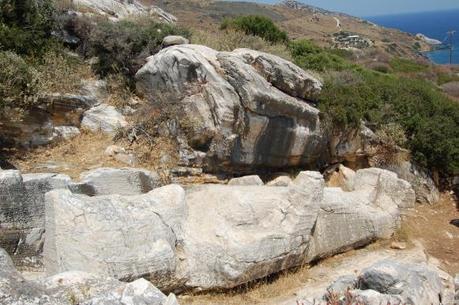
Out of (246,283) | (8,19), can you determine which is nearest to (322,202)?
(246,283)

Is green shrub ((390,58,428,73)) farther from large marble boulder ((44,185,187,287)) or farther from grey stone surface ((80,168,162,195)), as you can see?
large marble boulder ((44,185,187,287))

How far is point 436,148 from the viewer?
14.4 m

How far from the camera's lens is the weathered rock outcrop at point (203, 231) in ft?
22.2

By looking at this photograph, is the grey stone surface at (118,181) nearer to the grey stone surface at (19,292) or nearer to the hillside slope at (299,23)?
the grey stone surface at (19,292)

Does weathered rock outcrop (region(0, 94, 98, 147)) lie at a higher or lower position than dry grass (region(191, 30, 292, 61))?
lower

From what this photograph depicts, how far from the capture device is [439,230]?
1241cm

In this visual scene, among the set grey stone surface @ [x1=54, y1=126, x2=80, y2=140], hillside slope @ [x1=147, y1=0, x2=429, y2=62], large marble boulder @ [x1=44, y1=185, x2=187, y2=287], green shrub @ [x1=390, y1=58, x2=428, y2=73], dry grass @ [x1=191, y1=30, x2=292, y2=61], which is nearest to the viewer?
large marble boulder @ [x1=44, y1=185, x2=187, y2=287]

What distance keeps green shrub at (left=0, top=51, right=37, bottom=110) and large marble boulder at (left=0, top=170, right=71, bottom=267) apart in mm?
2862

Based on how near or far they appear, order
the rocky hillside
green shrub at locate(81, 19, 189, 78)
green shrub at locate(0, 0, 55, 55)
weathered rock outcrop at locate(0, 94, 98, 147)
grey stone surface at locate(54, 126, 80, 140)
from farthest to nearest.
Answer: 1. green shrub at locate(81, 19, 189, 78)
2. green shrub at locate(0, 0, 55, 55)
3. grey stone surface at locate(54, 126, 80, 140)
4. weathered rock outcrop at locate(0, 94, 98, 147)
5. the rocky hillside

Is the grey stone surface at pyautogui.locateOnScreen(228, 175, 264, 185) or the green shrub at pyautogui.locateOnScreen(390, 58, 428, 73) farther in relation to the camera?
the green shrub at pyautogui.locateOnScreen(390, 58, 428, 73)

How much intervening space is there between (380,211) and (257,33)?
1120 centimetres

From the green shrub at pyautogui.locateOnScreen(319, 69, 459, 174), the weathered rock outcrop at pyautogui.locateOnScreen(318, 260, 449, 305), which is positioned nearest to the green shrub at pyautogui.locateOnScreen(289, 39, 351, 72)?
the green shrub at pyautogui.locateOnScreen(319, 69, 459, 174)

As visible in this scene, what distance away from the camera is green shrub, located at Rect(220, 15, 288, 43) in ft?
65.1

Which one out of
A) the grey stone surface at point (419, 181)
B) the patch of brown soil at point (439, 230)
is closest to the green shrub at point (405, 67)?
the grey stone surface at point (419, 181)
